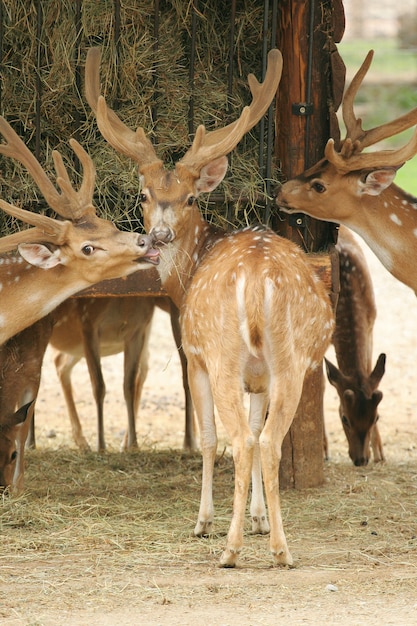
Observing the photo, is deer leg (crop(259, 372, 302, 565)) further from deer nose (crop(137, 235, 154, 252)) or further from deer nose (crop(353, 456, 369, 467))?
deer nose (crop(353, 456, 369, 467))

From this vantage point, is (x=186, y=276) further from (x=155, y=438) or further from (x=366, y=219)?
(x=155, y=438)

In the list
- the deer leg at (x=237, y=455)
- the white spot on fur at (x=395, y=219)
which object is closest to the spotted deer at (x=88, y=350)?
the white spot on fur at (x=395, y=219)

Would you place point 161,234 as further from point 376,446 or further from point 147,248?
point 376,446

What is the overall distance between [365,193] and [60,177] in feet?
6.56

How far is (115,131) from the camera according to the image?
22.3ft

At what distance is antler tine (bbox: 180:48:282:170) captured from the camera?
6.69 meters

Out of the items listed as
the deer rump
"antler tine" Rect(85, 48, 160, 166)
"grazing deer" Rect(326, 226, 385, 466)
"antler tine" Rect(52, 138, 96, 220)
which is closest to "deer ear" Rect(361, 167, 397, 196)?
the deer rump

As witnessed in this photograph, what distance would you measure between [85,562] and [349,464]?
3.34m

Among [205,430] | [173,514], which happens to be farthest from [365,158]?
[173,514]

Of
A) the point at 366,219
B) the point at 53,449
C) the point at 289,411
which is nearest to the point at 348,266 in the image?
the point at 366,219

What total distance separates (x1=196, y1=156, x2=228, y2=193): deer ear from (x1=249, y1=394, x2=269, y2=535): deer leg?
4.19ft

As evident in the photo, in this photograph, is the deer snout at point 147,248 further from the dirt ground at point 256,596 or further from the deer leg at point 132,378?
the deer leg at point 132,378

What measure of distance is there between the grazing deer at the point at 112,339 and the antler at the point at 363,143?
7.78 ft

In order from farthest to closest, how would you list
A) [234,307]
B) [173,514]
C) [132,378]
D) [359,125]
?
[132,378], [359,125], [173,514], [234,307]
